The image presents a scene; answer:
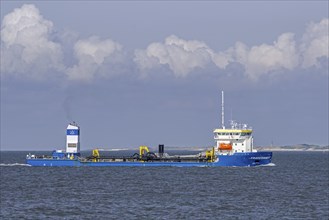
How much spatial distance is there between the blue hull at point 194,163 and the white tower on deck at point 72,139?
4544 mm

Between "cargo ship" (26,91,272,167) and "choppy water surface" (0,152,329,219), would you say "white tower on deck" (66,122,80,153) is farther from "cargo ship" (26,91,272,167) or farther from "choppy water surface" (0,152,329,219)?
"choppy water surface" (0,152,329,219)

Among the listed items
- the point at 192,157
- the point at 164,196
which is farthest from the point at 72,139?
the point at 164,196

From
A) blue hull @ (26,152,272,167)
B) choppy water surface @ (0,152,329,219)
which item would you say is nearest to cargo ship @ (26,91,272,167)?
blue hull @ (26,152,272,167)

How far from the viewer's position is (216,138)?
15938 cm

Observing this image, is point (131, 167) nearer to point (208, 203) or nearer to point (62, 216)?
point (208, 203)

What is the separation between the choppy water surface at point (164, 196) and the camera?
7725cm

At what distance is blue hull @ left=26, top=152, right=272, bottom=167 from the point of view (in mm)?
158750

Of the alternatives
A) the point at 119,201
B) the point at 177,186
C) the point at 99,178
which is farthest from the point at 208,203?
the point at 99,178

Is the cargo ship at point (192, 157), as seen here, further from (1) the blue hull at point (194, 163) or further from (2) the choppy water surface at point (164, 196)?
(2) the choppy water surface at point (164, 196)

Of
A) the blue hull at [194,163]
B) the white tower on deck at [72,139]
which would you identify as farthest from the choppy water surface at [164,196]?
the white tower on deck at [72,139]

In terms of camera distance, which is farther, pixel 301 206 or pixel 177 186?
pixel 177 186

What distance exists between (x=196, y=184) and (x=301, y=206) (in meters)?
33.5

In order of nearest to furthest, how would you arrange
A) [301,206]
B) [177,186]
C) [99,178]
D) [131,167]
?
[301,206]
[177,186]
[99,178]
[131,167]

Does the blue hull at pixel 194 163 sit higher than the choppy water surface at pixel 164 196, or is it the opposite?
the blue hull at pixel 194 163
